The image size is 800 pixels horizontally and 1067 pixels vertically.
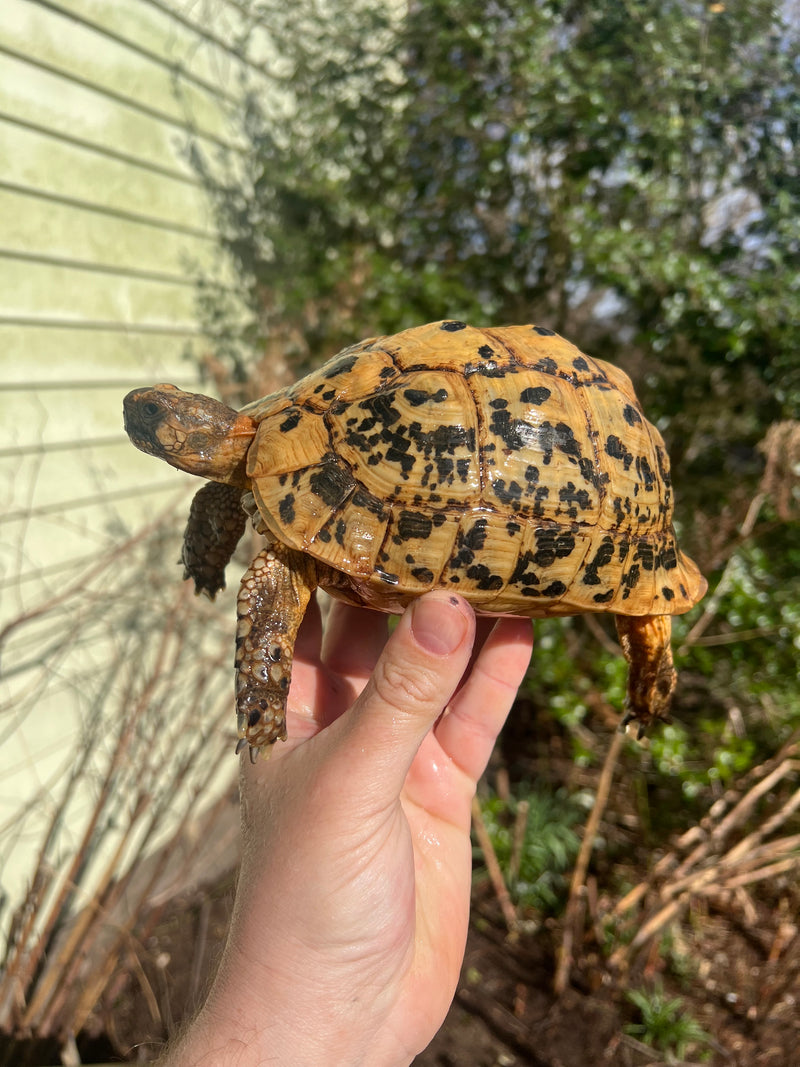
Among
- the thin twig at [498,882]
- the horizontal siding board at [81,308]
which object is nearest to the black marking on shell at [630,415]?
the thin twig at [498,882]

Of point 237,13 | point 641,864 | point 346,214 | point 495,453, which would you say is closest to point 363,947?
point 495,453

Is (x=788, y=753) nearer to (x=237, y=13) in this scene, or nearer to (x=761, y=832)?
(x=761, y=832)

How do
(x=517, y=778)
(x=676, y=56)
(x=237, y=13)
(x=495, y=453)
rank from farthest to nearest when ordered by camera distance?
(x=517, y=778) < (x=237, y=13) < (x=676, y=56) < (x=495, y=453)

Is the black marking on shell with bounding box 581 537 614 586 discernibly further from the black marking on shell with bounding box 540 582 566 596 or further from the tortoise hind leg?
the tortoise hind leg

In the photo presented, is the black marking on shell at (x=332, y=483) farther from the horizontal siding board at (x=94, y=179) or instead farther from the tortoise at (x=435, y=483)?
the horizontal siding board at (x=94, y=179)

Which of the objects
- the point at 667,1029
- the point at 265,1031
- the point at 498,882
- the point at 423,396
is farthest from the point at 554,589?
the point at 667,1029

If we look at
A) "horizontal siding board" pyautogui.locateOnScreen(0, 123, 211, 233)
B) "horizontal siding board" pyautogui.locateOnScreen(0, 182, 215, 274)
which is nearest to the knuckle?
"horizontal siding board" pyautogui.locateOnScreen(0, 182, 215, 274)
